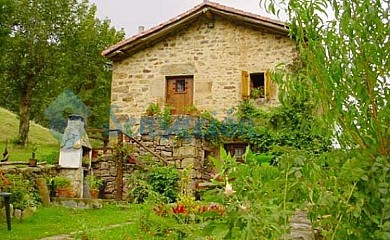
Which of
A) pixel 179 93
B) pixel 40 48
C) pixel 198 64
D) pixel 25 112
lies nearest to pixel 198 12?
pixel 198 64

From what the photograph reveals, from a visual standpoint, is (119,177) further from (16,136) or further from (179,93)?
(16,136)

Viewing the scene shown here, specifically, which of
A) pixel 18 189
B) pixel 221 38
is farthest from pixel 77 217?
pixel 221 38

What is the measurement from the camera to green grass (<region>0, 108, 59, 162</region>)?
19747mm

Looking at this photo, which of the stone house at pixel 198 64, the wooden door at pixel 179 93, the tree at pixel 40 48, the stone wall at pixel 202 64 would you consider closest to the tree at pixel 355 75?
the stone house at pixel 198 64

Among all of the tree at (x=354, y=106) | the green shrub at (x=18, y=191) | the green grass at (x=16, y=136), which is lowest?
the green shrub at (x=18, y=191)

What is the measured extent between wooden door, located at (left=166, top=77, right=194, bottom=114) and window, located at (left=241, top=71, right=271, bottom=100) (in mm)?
1632

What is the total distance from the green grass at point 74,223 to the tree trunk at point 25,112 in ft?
36.9

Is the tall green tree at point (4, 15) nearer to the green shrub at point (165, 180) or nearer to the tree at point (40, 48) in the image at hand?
the tree at point (40, 48)

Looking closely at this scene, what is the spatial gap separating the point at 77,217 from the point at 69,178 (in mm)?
2724

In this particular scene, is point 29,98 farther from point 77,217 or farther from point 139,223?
point 139,223

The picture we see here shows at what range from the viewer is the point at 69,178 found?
12055 mm

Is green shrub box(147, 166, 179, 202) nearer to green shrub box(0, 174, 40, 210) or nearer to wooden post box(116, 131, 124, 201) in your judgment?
wooden post box(116, 131, 124, 201)

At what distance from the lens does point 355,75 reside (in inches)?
62.7

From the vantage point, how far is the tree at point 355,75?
62.5 inches
